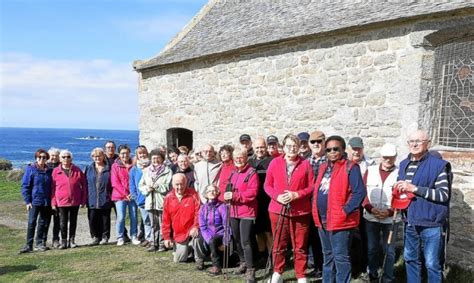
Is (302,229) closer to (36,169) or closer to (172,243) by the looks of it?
(172,243)

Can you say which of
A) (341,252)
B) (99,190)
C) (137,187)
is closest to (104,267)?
(137,187)

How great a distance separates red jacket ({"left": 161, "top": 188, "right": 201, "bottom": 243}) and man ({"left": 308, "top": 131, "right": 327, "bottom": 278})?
64.0 inches

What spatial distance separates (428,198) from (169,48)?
872 centimetres

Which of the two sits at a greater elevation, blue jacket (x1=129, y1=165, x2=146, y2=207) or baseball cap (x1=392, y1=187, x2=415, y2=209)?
baseball cap (x1=392, y1=187, x2=415, y2=209)

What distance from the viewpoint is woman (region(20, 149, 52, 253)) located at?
7398mm

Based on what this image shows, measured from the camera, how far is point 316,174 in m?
5.48

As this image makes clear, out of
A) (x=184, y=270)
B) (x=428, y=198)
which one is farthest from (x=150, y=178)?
(x=428, y=198)

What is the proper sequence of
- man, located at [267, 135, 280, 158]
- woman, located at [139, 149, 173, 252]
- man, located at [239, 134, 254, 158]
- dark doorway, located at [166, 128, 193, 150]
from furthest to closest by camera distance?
dark doorway, located at [166, 128, 193, 150], woman, located at [139, 149, 173, 252], man, located at [239, 134, 254, 158], man, located at [267, 135, 280, 158]

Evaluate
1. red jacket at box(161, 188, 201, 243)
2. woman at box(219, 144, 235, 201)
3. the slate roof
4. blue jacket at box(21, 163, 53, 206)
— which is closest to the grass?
red jacket at box(161, 188, 201, 243)

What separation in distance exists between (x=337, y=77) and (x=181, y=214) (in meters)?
3.16

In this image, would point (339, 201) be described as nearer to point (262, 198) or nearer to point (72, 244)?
point (262, 198)

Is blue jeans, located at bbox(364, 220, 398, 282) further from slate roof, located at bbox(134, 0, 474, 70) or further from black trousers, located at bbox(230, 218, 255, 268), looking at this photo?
slate roof, located at bbox(134, 0, 474, 70)

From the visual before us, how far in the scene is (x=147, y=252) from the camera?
7.27 m

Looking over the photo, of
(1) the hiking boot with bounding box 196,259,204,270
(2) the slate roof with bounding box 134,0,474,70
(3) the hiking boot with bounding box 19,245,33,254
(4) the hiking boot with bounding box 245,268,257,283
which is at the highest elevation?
(2) the slate roof with bounding box 134,0,474,70
